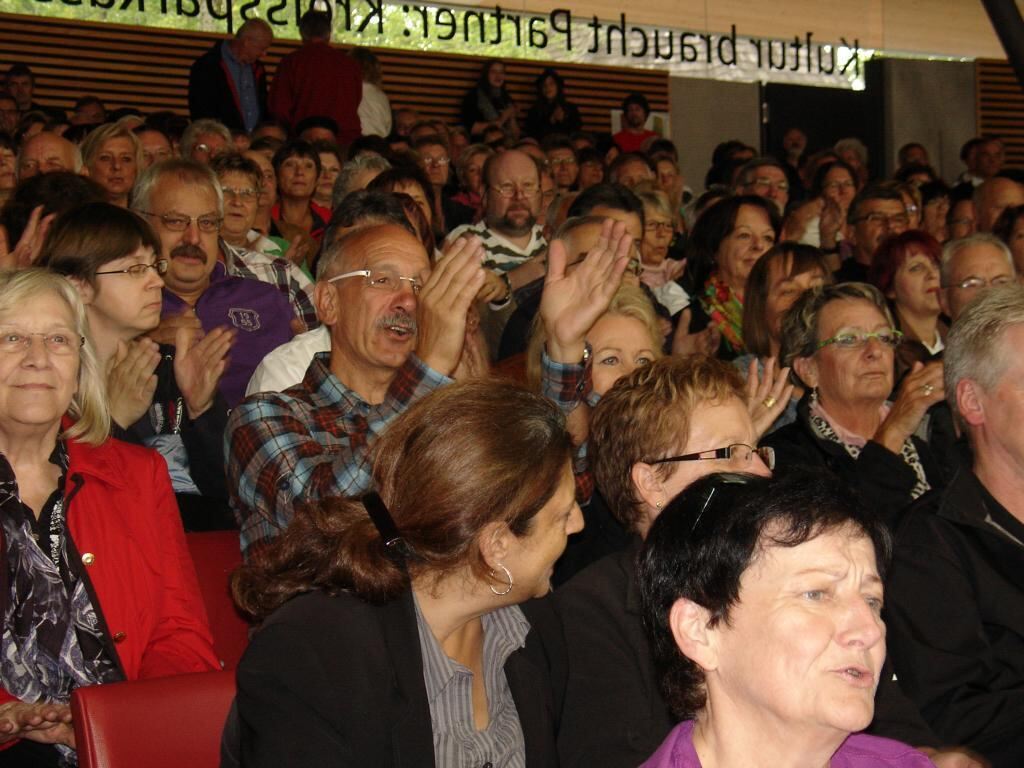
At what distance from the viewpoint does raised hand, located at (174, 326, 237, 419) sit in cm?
325

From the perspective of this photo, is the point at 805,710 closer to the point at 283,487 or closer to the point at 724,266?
the point at 283,487

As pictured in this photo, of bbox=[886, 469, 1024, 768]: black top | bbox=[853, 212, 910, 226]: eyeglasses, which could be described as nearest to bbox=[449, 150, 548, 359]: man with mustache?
bbox=[853, 212, 910, 226]: eyeglasses

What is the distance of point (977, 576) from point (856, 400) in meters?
1.17

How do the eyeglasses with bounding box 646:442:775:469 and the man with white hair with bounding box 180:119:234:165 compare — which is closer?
the eyeglasses with bounding box 646:442:775:469

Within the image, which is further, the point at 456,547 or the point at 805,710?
the point at 456,547

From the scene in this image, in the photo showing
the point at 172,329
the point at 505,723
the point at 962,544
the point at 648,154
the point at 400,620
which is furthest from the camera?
the point at 648,154

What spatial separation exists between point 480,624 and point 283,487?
2.10 ft

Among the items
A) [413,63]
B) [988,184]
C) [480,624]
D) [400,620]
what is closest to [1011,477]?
[480,624]

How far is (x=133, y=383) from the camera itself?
320 cm

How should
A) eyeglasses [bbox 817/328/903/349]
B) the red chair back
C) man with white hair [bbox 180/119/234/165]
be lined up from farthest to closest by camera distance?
man with white hair [bbox 180/119/234/165], eyeglasses [bbox 817/328/903/349], the red chair back

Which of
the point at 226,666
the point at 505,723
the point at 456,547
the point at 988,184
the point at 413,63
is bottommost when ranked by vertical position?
the point at 226,666

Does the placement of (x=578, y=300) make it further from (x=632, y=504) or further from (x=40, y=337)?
(x=40, y=337)

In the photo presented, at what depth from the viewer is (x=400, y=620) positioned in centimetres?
183

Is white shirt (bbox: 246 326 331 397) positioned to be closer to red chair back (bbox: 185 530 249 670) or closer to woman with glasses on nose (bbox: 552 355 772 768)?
red chair back (bbox: 185 530 249 670)
